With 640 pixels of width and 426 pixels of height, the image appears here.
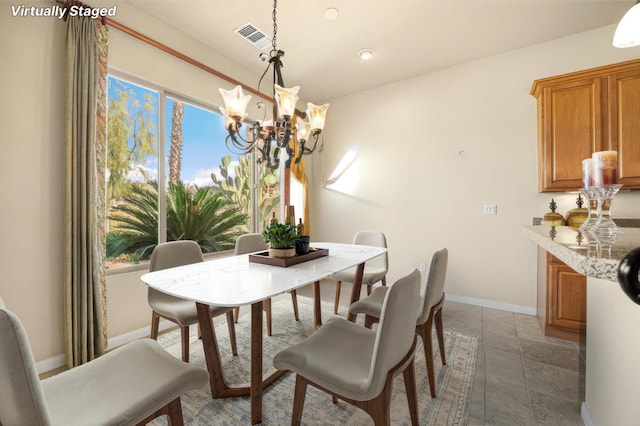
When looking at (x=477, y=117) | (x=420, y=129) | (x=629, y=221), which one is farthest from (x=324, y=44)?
(x=629, y=221)

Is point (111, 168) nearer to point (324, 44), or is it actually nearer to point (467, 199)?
point (324, 44)

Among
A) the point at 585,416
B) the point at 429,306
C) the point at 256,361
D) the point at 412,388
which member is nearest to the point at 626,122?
the point at 585,416

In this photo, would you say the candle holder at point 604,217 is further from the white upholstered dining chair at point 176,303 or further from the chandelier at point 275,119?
the white upholstered dining chair at point 176,303

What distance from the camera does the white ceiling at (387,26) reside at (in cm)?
225

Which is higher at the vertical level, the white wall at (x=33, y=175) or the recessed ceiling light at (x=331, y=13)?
the recessed ceiling light at (x=331, y=13)

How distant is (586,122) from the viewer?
2.33 m

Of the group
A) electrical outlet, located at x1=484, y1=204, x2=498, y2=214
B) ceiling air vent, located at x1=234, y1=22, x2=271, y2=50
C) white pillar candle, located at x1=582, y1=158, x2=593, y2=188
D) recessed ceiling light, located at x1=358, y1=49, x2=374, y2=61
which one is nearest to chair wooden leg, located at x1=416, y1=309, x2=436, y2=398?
white pillar candle, located at x1=582, y1=158, x2=593, y2=188

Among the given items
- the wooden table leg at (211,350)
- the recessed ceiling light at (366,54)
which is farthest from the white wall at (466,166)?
the wooden table leg at (211,350)

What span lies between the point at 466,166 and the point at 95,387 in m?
3.55

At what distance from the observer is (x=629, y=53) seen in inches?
95.7

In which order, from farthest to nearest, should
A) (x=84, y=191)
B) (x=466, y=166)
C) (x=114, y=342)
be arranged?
(x=466, y=166)
(x=114, y=342)
(x=84, y=191)

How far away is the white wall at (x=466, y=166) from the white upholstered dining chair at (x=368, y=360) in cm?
236

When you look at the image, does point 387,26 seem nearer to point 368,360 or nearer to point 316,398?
point 368,360

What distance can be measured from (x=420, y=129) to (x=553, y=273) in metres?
2.08
